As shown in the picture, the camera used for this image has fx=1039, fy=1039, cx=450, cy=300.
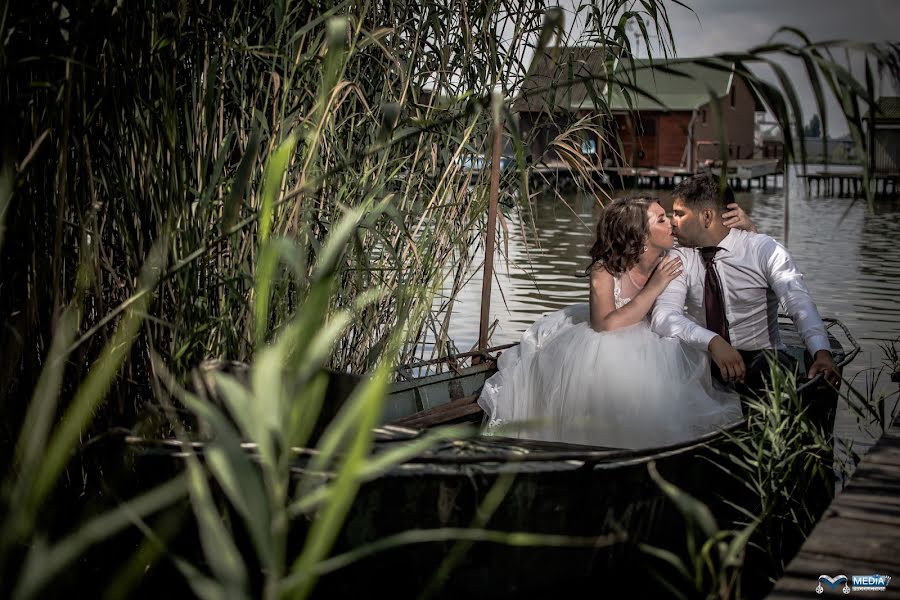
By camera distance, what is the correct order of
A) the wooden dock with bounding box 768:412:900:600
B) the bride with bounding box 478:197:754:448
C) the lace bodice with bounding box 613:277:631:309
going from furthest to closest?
the lace bodice with bounding box 613:277:631:309, the bride with bounding box 478:197:754:448, the wooden dock with bounding box 768:412:900:600

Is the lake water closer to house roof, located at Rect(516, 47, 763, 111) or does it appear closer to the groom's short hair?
the groom's short hair

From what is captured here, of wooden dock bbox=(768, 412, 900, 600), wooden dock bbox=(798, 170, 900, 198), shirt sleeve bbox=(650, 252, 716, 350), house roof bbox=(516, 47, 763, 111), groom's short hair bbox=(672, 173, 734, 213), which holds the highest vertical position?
house roof bbox=(516, 47, 763, 111)

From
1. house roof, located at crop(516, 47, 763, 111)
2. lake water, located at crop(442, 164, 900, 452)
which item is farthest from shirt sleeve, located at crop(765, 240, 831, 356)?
house roof, located at crop(516, 47, 763, 111)

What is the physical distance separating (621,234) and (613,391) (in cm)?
73

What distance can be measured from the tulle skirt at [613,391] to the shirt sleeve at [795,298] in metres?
0.43

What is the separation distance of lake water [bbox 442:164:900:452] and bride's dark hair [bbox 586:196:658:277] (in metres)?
0.12

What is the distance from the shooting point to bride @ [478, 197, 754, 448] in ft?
14.5

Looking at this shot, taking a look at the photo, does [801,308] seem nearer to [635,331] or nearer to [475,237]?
[635,331]

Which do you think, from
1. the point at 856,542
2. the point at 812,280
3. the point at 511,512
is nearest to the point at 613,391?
the point at 511,512

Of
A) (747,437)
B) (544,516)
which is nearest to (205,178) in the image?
(544,516)

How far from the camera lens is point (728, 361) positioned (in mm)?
4328

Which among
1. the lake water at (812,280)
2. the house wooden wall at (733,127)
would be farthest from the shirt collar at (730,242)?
the house wooden wall at (733,127)

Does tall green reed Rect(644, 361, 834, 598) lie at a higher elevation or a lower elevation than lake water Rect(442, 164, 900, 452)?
higher

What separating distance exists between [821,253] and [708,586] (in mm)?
14820
